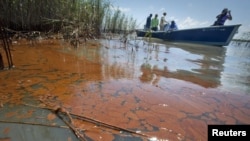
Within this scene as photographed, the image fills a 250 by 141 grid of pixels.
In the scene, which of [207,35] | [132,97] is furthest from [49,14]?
[207,35]

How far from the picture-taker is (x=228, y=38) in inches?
425

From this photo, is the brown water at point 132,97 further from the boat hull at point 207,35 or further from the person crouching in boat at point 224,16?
the person crouching in boat at point 224,16

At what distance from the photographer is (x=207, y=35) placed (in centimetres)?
1139

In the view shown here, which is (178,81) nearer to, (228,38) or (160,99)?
(160,99)

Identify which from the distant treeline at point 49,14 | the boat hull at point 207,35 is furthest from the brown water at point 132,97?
the boat hull at point 207,35

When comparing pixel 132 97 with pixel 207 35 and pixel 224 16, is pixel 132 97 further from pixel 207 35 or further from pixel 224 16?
pixel 224 16

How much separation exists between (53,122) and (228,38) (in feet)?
37.0

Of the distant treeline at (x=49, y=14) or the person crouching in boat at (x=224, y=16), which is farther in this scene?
the person crouching in boat at (x=224, y=16)

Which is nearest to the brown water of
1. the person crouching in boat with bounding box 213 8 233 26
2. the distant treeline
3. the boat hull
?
the distant treeline

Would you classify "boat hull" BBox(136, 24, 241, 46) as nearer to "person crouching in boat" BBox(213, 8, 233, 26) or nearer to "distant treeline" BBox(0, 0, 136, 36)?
"person crouching in boat" BBox(213, 8, 233, 26)

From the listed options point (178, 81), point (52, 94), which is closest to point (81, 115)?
point (52, 94)

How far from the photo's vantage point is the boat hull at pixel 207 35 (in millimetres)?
10616

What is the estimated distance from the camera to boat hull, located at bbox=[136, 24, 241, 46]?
10.6 m

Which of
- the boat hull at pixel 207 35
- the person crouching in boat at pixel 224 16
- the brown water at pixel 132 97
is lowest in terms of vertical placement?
the brown water at pixel 132 97
